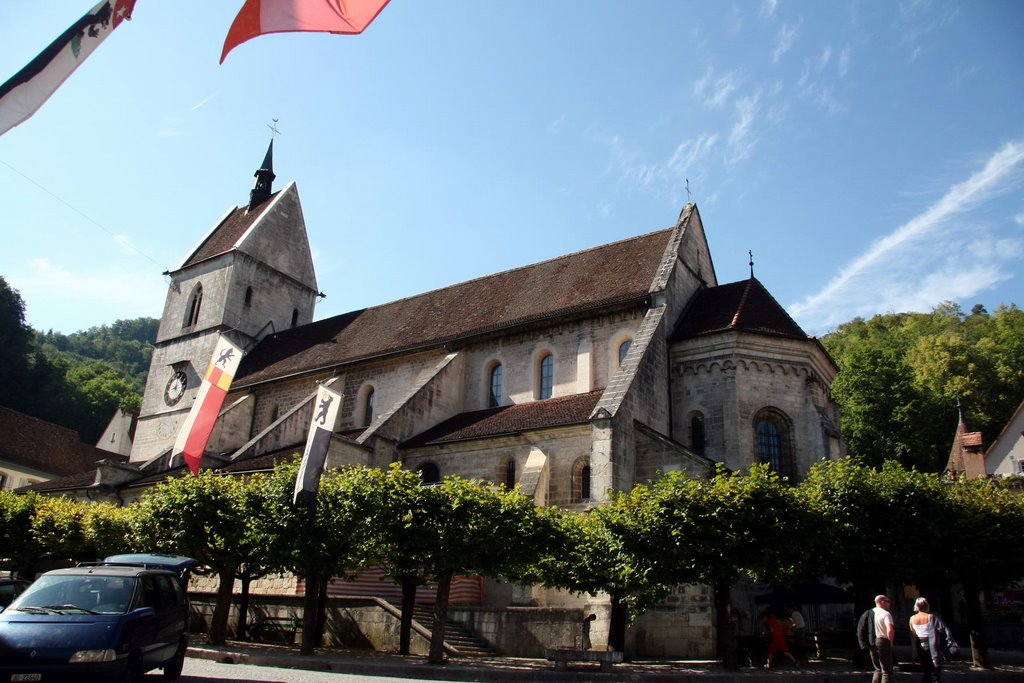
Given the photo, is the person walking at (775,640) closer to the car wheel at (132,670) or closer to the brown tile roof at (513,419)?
the brown tile roof at (513,419)

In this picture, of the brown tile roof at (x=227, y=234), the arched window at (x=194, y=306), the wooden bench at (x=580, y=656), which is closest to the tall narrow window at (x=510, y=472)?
the wooden bench at (x=580, y=656)

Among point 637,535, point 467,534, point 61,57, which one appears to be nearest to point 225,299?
point 467,534

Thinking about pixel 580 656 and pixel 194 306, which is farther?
pixel 194 306

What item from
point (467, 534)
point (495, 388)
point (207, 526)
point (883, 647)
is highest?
point (495, 388)

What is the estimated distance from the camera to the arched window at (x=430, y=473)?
2667cm

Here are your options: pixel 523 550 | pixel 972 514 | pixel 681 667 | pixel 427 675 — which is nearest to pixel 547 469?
pixel 523 550

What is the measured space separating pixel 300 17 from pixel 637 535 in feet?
43.0

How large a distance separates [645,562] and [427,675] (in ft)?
17.8

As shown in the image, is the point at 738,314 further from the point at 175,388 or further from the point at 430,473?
the point at 175,388

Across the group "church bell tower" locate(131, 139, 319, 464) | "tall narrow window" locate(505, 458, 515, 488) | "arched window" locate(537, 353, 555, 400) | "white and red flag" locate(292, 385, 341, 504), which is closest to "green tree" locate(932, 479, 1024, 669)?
"tall narrow window" locate(505, 458, 515, 488)

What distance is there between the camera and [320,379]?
1358 inches

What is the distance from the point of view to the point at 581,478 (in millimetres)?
23766

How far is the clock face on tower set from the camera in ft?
134

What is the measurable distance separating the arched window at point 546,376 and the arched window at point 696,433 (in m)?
5.20
